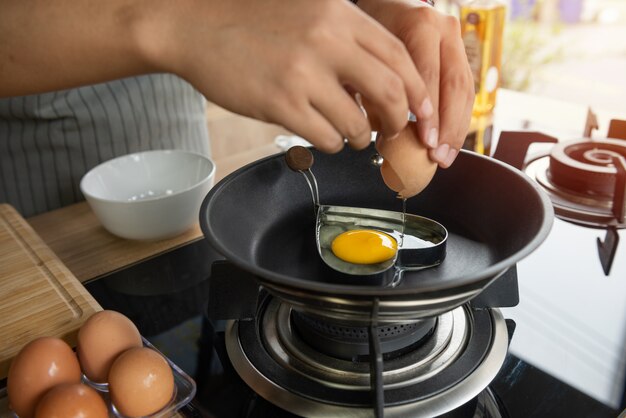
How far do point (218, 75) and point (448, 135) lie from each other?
1.04 ft

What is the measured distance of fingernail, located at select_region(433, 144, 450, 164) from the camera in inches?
28.4

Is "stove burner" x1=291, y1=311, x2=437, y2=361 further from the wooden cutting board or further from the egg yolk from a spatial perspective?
the wooden cutting board

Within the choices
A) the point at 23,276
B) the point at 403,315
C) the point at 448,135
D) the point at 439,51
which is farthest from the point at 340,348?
the point at 23,276

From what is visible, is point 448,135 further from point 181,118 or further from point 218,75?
point 181,118


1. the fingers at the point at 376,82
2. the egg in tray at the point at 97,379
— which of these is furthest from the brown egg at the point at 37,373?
the fingers at the point at 376,82

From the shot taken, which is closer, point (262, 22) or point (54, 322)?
point (262, 22)

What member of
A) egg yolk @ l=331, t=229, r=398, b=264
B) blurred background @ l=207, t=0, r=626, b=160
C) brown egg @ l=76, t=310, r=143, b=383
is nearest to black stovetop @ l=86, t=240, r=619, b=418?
brown egg @ l=76, t=310, r=143, b=383

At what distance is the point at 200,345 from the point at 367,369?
0.25 m

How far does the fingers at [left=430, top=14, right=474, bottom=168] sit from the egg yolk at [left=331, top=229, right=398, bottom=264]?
0.47 ft

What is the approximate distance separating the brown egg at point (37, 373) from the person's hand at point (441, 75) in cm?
51

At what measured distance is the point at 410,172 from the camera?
0.75 meters

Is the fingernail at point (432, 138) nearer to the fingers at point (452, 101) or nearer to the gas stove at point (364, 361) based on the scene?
the fingers at point (452, 101)

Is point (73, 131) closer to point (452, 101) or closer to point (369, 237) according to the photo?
point (369, 237)

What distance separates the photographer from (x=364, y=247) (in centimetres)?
80
